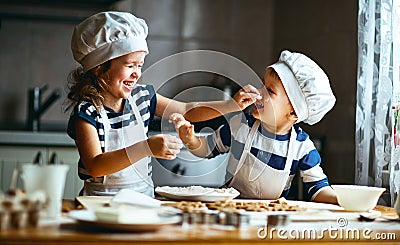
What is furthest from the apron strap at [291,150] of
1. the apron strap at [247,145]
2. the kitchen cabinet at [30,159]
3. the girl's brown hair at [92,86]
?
the kitchen cabinet at [30,159]

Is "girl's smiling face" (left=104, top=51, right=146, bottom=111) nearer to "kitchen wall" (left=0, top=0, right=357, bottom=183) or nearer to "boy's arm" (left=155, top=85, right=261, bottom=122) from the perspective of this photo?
"boy's arm" (left=155, top=85, right=261, bottom=122)

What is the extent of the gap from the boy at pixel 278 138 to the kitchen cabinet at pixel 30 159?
0.92m

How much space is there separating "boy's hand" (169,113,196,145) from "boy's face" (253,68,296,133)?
21 cm

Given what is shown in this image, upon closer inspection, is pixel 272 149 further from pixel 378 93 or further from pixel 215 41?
pixel 215 41

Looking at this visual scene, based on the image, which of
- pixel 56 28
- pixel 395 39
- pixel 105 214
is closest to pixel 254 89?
pixel 395 39

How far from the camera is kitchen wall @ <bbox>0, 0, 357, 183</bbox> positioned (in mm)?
2836

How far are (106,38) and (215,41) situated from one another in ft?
5.45

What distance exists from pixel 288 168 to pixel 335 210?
259 mm

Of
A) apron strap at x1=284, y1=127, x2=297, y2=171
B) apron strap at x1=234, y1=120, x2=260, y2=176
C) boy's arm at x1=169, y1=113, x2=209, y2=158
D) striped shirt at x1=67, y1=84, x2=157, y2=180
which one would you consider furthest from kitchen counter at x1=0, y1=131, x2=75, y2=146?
apron strap at x1=284, y1=127, x2=297, y2=171

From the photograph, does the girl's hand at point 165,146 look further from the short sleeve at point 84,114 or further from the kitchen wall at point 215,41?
the kitchen wall at point 215,41

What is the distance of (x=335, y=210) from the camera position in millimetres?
1669

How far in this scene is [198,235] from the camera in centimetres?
123

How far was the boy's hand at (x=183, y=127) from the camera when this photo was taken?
66.2 inches

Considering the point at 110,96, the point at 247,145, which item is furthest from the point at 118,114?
the point at 247,145
